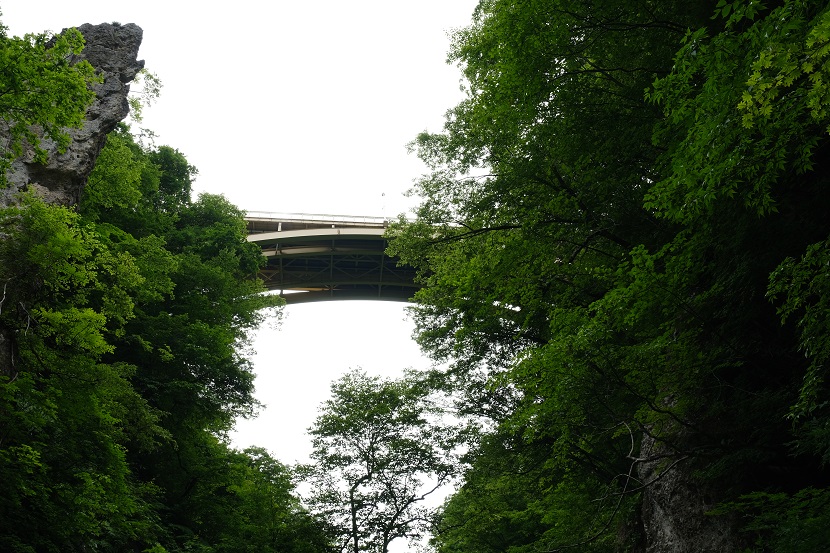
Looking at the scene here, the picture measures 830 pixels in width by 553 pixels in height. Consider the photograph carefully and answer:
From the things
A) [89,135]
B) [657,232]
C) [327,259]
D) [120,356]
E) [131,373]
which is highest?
[327,259]

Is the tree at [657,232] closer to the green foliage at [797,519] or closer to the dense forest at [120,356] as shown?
the green foliage at [797,519]

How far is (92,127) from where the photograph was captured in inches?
641

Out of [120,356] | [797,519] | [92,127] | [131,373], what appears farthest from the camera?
[120,356]

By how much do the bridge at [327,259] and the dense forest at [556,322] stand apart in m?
12.9

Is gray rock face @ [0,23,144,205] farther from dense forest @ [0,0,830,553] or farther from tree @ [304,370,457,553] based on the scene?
tree @ [304,370,457,553]

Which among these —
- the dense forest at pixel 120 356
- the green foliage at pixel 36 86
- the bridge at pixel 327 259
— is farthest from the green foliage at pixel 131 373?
the bridge at pixel 327 259

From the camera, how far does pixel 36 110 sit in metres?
8.82

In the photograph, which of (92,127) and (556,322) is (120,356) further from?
(556,322)

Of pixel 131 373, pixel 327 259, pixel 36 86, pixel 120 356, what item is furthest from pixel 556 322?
pixel 327 259

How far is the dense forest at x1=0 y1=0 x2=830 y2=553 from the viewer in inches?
219

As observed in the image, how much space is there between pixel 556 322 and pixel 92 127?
1277 cm

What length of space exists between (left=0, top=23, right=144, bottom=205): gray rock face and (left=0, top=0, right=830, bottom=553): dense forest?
110 centimetres

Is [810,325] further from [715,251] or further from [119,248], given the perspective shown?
[119,248]

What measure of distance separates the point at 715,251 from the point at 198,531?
14.7 metres
